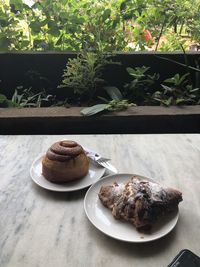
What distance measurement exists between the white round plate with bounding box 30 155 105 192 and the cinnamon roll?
14 millimetres

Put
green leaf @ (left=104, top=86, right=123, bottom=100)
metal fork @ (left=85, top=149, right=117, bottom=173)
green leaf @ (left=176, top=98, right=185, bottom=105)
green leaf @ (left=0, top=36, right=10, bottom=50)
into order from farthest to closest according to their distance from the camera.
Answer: green leaf @ (left=0, top=36, right=10, bottom=50) → green leaf @ (left=104, top=86, right=123, bottom=100) → green leaf @ (left=176, top=98, right=185, bottom=105) → metal fork @ (left=85, top=149, right=117, bottom=173)

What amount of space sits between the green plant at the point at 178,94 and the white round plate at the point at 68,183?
880mm

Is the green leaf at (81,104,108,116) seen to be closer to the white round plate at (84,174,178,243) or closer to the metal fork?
the metal fork

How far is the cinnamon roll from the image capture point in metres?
0.88

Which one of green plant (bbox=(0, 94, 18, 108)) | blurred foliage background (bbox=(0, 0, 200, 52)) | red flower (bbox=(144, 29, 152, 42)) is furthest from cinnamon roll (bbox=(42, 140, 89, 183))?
red flower (bbox=(144, 29, 152, 42))

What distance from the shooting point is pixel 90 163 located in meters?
1.00

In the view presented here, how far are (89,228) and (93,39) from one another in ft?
5.10

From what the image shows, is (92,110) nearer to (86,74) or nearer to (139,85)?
(86,74)

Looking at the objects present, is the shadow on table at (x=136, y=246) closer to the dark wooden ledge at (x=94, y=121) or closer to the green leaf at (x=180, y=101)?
the dark wooden ledge at (x=94, y=121)

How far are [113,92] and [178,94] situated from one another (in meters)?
0.39

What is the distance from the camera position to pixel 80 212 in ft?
2.62

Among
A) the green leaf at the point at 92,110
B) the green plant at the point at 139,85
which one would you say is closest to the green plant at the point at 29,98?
the green leaf at the point at 92,110

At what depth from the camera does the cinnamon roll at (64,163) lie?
879 mm

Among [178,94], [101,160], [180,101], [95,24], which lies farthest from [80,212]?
[95,24]
